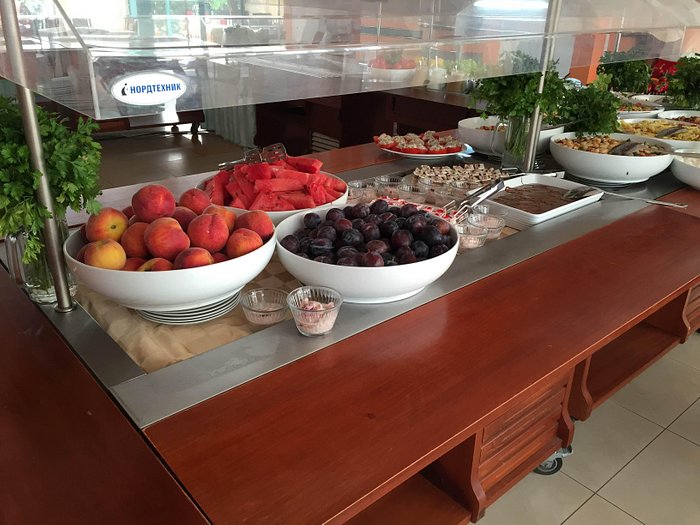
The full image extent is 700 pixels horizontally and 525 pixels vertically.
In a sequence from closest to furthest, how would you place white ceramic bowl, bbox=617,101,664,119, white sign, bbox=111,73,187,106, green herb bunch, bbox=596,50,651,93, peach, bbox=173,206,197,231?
white sign, bbox=111,73,187,106, peach, bbox=173,206,197,231, white ceramic bowl, bbox=617,101,664,119, green herb bunch, bbox=596,50,651,93

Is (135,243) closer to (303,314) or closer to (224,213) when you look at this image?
(224,213)

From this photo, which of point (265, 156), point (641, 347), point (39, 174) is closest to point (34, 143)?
point (39, 174)

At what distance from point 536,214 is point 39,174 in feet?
3.16

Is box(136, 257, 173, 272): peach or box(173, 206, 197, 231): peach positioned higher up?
box(173, 206, 197, 231): peach

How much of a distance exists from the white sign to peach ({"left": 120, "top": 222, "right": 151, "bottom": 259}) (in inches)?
10.8

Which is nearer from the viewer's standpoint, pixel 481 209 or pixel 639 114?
pixel 481 209

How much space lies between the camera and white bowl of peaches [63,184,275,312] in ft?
2.68

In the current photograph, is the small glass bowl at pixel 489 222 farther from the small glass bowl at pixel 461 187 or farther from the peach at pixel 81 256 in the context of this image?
the peach at pixel 81 256

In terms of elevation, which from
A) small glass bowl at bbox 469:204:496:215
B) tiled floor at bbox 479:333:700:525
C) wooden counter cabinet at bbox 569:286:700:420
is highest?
small glass bowl at bbox 469:204:496:215

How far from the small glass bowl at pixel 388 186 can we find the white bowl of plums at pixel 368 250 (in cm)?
25

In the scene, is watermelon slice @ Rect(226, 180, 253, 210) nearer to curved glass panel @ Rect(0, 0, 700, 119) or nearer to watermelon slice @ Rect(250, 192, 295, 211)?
watermelon slice @ Rect(250, 192, 295, 211)

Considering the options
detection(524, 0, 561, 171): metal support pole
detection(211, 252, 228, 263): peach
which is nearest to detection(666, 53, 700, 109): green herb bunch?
detection(524, 0, 561, 171): metal support pole

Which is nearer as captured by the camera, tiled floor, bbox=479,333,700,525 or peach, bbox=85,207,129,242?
peach, bbox=85,207,129,242

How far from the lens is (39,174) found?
0.80 m
